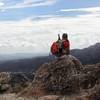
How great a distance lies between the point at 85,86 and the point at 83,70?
3397 millimetres

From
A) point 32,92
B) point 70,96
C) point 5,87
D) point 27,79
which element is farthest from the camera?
point 27,79

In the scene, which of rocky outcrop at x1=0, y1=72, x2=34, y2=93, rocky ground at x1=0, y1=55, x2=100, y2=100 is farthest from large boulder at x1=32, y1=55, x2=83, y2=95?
rocky outcrop at x1=0, y1=72, x2=34, y2=93

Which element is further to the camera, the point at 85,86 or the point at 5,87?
the point at 5,87

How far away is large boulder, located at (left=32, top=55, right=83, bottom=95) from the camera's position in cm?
5006

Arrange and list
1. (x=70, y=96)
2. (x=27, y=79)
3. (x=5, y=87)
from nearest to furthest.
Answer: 1. (x=70, y=96)
2. (x=5, y=87)
3. (x=27, y=79)

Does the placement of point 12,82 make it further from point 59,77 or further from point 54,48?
point 59,77

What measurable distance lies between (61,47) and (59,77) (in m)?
3.51

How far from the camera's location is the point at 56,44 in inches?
2064

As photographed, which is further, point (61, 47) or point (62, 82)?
point (61, 47)

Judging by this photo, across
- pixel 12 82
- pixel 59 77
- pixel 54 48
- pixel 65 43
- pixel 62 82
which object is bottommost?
pixel 12 82

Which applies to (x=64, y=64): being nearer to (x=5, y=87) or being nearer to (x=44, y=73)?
(x=44, y=73)

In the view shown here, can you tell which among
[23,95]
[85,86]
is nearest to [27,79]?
[23,95]

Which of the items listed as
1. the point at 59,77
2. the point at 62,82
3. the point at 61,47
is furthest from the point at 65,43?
the point at 62,82

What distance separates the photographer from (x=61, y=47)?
173 ft
